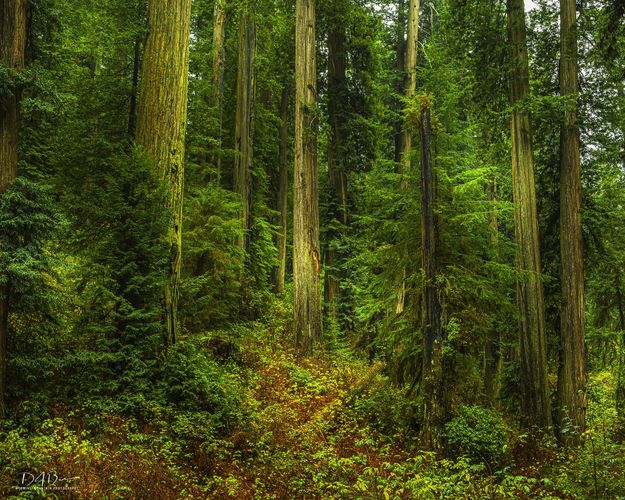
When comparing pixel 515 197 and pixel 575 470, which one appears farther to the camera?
pixel 515 197

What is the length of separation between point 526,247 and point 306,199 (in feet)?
17.6

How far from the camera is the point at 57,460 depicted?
477 centimetres

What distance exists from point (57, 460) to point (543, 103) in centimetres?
1048

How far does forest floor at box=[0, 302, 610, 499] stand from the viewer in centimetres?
478

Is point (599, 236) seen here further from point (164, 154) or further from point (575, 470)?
point (164, 154)

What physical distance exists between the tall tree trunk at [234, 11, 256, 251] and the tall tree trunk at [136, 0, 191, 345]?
22.0 feet

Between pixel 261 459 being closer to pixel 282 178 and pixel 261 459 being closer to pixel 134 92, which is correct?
pixel 134 92

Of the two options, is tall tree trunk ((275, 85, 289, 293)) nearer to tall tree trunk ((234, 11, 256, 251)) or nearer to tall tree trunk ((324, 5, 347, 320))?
tall tree trunk ((324, 5, 347, 320))

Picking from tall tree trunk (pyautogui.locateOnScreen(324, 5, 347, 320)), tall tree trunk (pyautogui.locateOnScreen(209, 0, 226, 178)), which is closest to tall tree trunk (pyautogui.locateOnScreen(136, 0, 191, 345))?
tall tree trunk (pyautogui.locateOnScreen(209, 0, 226, 178))

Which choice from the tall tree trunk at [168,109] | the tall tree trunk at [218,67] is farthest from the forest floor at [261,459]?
the tall tree trunk at [218,67]

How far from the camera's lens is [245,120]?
15.3 m

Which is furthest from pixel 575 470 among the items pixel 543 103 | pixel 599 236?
pixel 543 103
